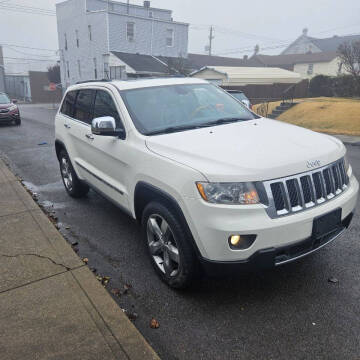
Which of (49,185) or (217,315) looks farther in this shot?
(49,185)

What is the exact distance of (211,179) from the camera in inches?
105

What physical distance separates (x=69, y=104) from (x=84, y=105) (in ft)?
2.40

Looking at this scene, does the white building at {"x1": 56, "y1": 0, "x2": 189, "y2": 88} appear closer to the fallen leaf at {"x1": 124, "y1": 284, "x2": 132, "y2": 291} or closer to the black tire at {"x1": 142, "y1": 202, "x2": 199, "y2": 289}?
the fallen leaf at {"x1": 124, "y1": 284, "x2": 132, "y2": 291}

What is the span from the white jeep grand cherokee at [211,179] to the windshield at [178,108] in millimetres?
11

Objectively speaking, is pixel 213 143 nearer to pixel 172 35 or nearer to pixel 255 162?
pixel 255 162

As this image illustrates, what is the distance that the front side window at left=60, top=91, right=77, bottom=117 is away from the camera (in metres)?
5.45

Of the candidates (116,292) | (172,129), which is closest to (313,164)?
(172,129)

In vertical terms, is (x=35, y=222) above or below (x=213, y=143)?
below

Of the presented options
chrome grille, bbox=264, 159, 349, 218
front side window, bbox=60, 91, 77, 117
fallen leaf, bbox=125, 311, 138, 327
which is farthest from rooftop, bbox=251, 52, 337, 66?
fallen leaf, bbox=125, 311, 138, 327

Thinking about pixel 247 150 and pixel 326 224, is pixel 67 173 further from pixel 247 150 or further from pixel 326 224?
pixel 326 224

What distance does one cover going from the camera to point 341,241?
13.8 feet

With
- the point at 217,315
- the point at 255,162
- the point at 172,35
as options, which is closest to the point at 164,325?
the point at 217,315

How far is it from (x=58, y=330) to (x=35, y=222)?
2.26 m

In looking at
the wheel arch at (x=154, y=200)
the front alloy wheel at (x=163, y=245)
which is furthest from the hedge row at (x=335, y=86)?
the front alloy wheel at (x=163, y=245)
